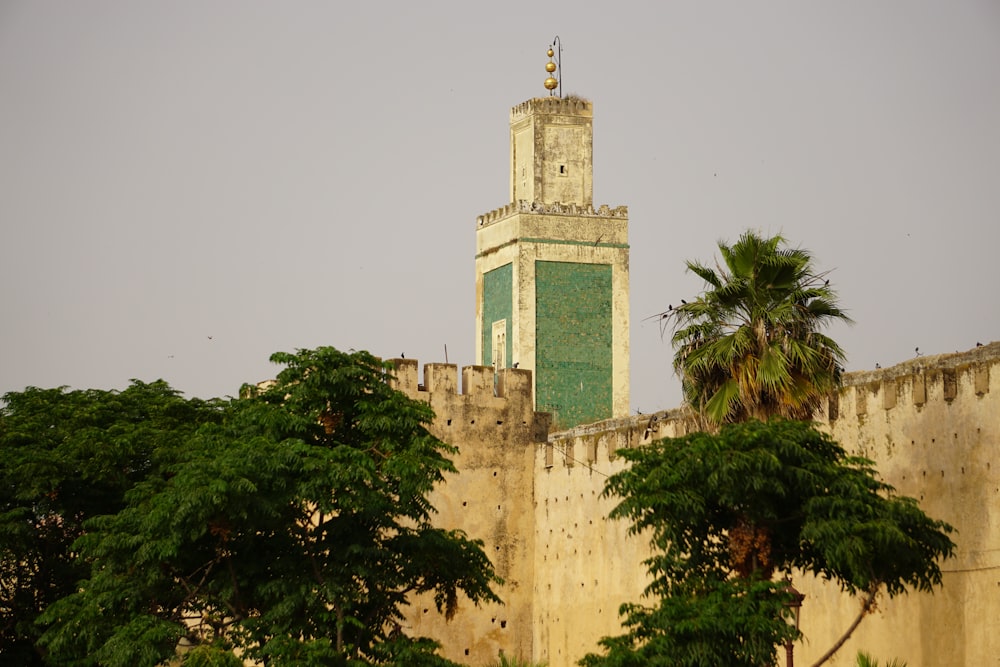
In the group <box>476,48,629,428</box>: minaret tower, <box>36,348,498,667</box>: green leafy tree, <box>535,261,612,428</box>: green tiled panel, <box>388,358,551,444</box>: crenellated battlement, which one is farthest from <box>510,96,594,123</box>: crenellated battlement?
<box>36,348,498,667</box>: green leafy tree

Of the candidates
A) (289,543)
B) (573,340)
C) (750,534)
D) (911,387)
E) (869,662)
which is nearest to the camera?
(750,534)

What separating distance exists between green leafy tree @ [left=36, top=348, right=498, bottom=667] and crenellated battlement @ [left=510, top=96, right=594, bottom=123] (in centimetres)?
2338

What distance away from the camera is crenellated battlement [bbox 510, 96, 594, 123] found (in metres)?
43.8

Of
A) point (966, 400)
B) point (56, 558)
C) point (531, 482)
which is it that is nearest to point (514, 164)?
point (531, 482)

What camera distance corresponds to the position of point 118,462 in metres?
23.7

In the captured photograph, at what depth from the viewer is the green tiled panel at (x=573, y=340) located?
4238cm

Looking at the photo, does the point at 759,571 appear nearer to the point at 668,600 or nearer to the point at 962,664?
the point at 668,600

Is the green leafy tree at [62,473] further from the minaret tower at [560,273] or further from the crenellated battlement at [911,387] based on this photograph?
the minaret tower at [560,273]

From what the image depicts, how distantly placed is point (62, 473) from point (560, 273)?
20964mm

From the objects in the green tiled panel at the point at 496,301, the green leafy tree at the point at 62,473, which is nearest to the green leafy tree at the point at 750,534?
the green leafy tree at the point at 62,473

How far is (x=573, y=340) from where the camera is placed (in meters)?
43.0

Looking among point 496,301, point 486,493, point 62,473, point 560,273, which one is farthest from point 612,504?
point 496,301

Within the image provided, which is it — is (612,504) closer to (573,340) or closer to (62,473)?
(62,473)

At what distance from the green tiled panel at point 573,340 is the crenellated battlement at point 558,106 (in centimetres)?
333
